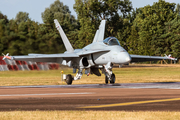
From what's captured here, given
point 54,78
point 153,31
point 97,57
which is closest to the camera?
point 97,57

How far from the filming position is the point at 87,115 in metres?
10.0

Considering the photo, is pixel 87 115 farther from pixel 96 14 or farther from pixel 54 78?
pixel 96 14

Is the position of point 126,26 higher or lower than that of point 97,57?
higher

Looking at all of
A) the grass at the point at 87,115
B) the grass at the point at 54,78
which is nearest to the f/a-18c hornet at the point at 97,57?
the grass at the point at 54,78

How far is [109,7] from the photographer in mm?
91375

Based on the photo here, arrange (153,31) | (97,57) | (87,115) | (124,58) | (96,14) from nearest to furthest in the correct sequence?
1. (87,115)
2. (124,58)
3. (97,57)
4. (96,14)
5. (153,31)

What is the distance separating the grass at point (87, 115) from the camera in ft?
31.6

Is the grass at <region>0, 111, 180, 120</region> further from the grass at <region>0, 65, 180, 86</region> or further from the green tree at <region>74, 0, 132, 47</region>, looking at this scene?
the green tree at <region>74, 0, 132, 47</region>

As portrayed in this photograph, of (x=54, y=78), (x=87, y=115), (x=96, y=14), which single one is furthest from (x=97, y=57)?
(x=96, y=14)

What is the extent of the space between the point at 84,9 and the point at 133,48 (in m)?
24.7

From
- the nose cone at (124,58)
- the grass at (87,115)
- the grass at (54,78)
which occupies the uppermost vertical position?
the nose cone at (124,58)

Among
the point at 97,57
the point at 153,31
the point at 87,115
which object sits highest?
the point at 153,31

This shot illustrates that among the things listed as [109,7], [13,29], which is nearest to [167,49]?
[109,7]

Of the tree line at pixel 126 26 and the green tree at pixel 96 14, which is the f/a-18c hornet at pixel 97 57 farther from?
the green tree at pixel 96 14
